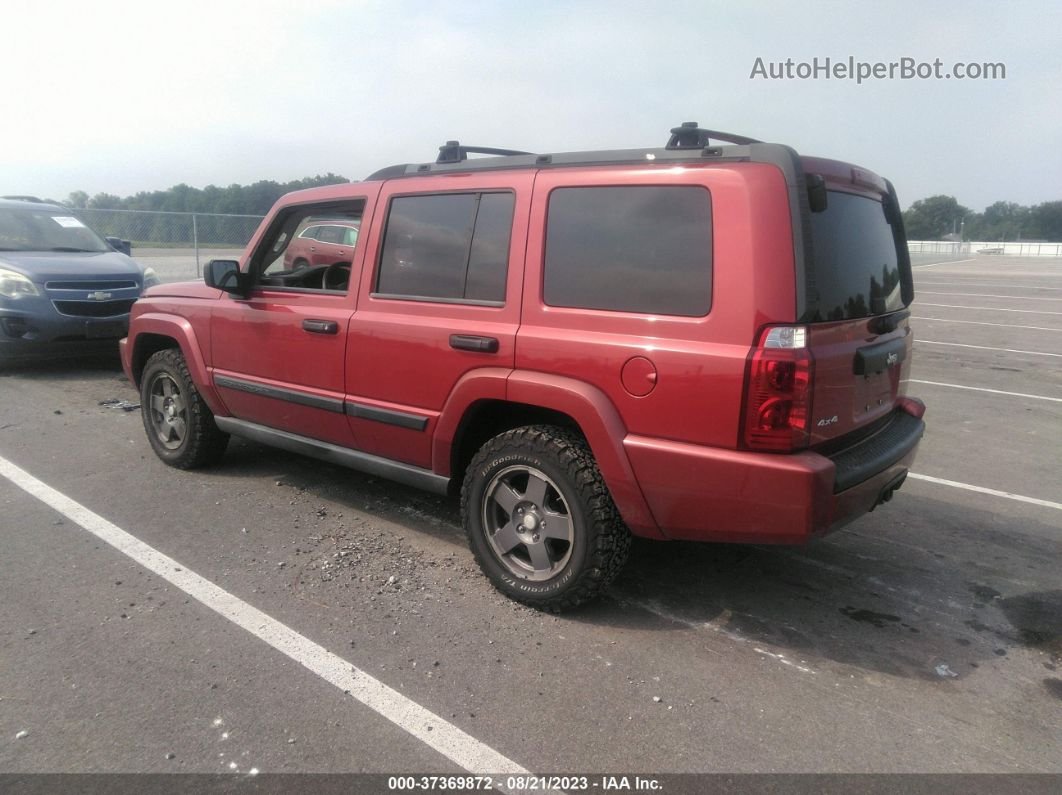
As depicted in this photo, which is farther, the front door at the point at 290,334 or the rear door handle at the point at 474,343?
the front door at the point at 290,334

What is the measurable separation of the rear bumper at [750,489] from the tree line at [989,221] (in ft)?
271

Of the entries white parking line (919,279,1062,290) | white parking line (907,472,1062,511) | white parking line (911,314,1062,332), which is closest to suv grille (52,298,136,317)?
white parking line (907,472,1062,511)

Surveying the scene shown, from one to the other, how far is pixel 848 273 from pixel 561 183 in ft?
4.05

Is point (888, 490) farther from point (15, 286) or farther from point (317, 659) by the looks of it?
point (15, 286)

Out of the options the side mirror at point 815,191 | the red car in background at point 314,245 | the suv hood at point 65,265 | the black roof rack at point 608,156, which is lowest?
the suv hood at point 65,265

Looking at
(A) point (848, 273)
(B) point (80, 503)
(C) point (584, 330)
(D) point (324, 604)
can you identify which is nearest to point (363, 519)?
(D) point (324, 604)

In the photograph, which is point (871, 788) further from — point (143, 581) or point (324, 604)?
point (143, 581)

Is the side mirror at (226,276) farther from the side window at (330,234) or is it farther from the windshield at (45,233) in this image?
the windshield at (45,233)

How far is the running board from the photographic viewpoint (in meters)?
3.90

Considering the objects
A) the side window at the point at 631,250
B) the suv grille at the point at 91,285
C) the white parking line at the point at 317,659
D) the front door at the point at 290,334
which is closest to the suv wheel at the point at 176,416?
the front door at the point at 290,334

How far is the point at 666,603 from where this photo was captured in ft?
11.8

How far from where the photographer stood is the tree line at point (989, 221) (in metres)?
80.8

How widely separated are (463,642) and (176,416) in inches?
121

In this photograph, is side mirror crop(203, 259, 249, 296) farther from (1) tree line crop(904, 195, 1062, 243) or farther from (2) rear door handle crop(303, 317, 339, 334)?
(1) tree line crop(904, 195, 1062, 243)
